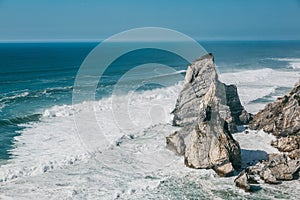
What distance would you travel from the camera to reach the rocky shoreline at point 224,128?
2280 centimetres

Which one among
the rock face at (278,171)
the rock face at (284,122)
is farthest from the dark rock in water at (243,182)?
the rock face at (284,122)

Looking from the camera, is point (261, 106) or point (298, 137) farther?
A: point (261, 106)

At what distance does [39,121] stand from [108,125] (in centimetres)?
706

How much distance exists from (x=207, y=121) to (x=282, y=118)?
712 centimetres

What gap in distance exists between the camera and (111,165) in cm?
2570

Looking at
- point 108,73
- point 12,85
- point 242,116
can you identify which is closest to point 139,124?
point 242,116

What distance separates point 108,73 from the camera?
79.2 m

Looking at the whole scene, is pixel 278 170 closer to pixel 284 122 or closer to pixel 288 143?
pixel 288 143

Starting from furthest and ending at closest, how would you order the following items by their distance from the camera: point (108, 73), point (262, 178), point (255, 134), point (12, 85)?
point (108, 73) → point (12, 85) → point (255, 134) → point (262, 178)

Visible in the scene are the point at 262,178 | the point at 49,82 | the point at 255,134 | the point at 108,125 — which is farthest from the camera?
the point at 49,82

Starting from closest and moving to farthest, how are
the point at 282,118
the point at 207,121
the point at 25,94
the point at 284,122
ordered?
1. the point at 207,121
2. the point at 284,122
3. the point at 282,118
4. the point at 25,94

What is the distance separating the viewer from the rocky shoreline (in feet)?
74.8

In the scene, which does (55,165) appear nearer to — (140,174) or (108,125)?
(140,174)

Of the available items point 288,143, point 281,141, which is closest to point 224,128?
point 288,143
